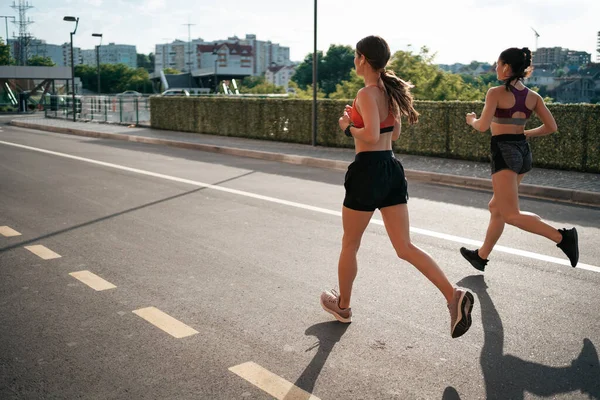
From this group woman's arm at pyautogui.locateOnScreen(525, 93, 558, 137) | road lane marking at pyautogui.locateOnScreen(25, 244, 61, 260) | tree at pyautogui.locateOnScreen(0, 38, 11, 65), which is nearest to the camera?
woman's arm at pyautogui.locateOnScreen(525, 93, 558, 137)

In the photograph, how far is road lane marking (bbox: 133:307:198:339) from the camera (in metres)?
4.13

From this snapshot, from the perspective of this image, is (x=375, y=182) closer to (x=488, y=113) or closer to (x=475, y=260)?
Result: (x=488, y=113)

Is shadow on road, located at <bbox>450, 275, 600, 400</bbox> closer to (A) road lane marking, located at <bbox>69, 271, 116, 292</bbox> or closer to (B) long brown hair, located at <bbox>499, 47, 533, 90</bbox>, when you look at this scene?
(B) long brown hair, located at <bbox>499, 47, 533, 90</bbox>

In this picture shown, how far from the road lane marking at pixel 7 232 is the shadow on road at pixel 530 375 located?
5.02 m

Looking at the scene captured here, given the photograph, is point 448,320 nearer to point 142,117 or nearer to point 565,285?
point 565,285

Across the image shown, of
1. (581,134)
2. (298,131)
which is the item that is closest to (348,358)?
(581,134)

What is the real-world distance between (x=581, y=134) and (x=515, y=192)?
7.80 meters

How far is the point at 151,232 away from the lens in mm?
7035

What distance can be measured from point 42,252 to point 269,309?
2.70 metres

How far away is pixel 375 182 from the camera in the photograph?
3.98 meters

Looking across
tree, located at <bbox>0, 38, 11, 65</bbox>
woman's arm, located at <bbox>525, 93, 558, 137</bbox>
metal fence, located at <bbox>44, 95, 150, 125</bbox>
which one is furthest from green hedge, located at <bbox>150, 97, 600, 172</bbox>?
tree, located at <bbox>0, 38, 11, 65</bbox>

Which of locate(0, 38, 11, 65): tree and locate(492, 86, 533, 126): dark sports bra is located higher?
locate(0, 38, 11, 65): tree

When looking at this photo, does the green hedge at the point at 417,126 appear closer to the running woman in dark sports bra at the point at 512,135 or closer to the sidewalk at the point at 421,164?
the sidewalk at the point at 421,164

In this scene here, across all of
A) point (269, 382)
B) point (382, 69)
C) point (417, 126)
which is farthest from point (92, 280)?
point (417, 126)
